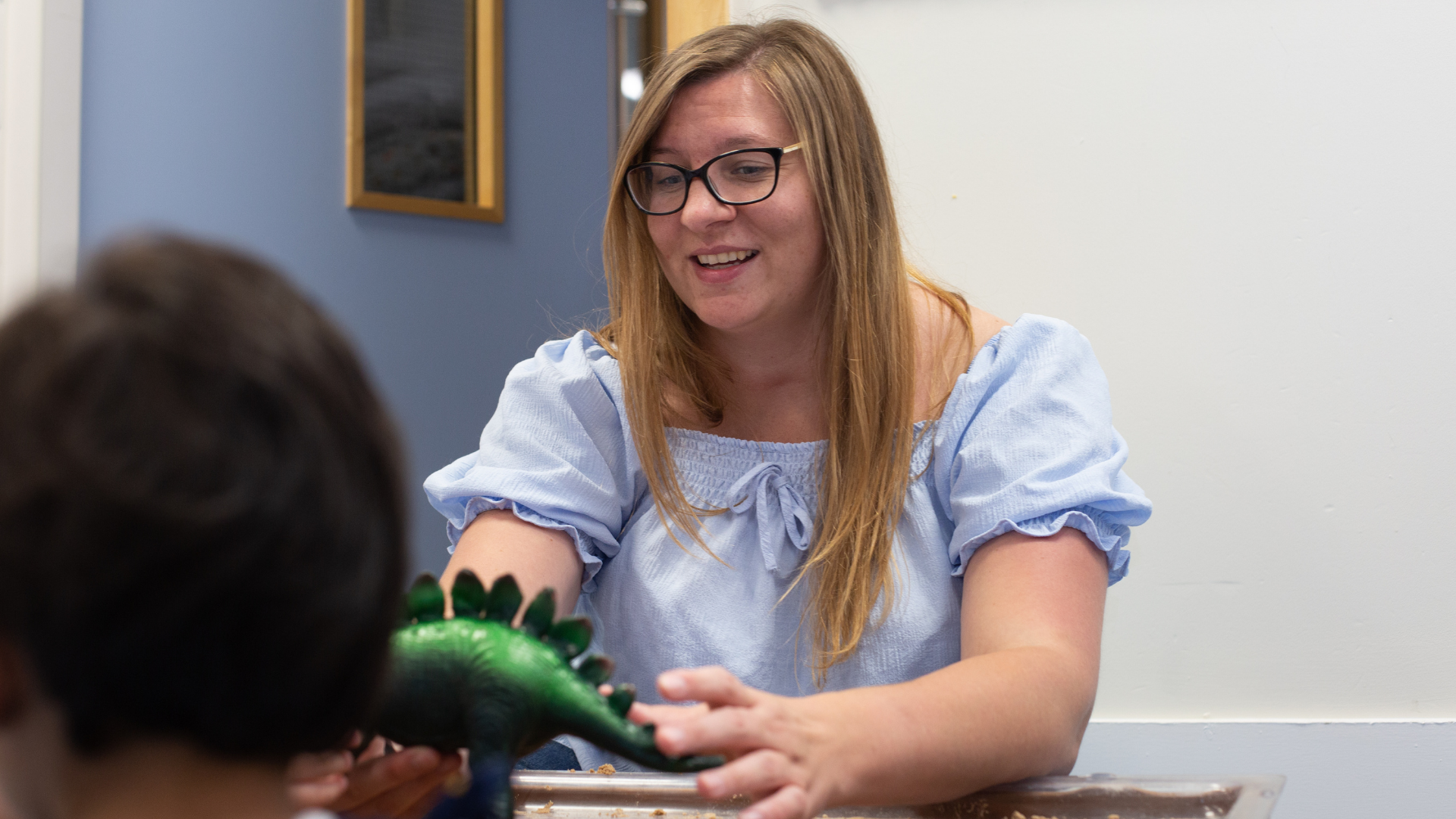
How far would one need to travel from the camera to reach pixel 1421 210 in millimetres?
1368

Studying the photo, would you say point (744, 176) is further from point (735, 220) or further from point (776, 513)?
point (776, 513)

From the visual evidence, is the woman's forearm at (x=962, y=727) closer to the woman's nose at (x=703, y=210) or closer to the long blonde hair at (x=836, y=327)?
the long blonde hair at (x=836, y=327)

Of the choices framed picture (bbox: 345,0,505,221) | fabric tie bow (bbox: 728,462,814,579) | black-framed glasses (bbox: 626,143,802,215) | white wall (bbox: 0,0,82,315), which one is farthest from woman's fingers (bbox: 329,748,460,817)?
framed picture (bbox: 345,0,505,221)

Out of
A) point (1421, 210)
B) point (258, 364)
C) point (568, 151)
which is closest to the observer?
point (258, 364)

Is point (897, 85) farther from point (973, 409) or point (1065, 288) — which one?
point (973, 409)

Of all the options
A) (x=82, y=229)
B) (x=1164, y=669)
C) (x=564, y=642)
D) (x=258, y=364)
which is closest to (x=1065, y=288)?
(x=1164, y=669)

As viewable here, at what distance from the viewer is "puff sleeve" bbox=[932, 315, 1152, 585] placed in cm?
88

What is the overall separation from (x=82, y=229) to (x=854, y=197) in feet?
4.92

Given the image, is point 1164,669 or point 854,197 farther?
point 1164,669

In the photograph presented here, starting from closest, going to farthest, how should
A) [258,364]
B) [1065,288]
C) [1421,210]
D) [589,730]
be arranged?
[258,364], [589,730], [1421,210], [1065,288]

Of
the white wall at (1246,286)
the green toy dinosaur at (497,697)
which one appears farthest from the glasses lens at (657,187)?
the white wall at (1246,286)

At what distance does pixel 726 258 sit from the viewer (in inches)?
39.2

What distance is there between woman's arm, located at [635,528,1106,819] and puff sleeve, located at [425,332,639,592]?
13.8 inches

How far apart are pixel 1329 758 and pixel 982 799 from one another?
95cm
